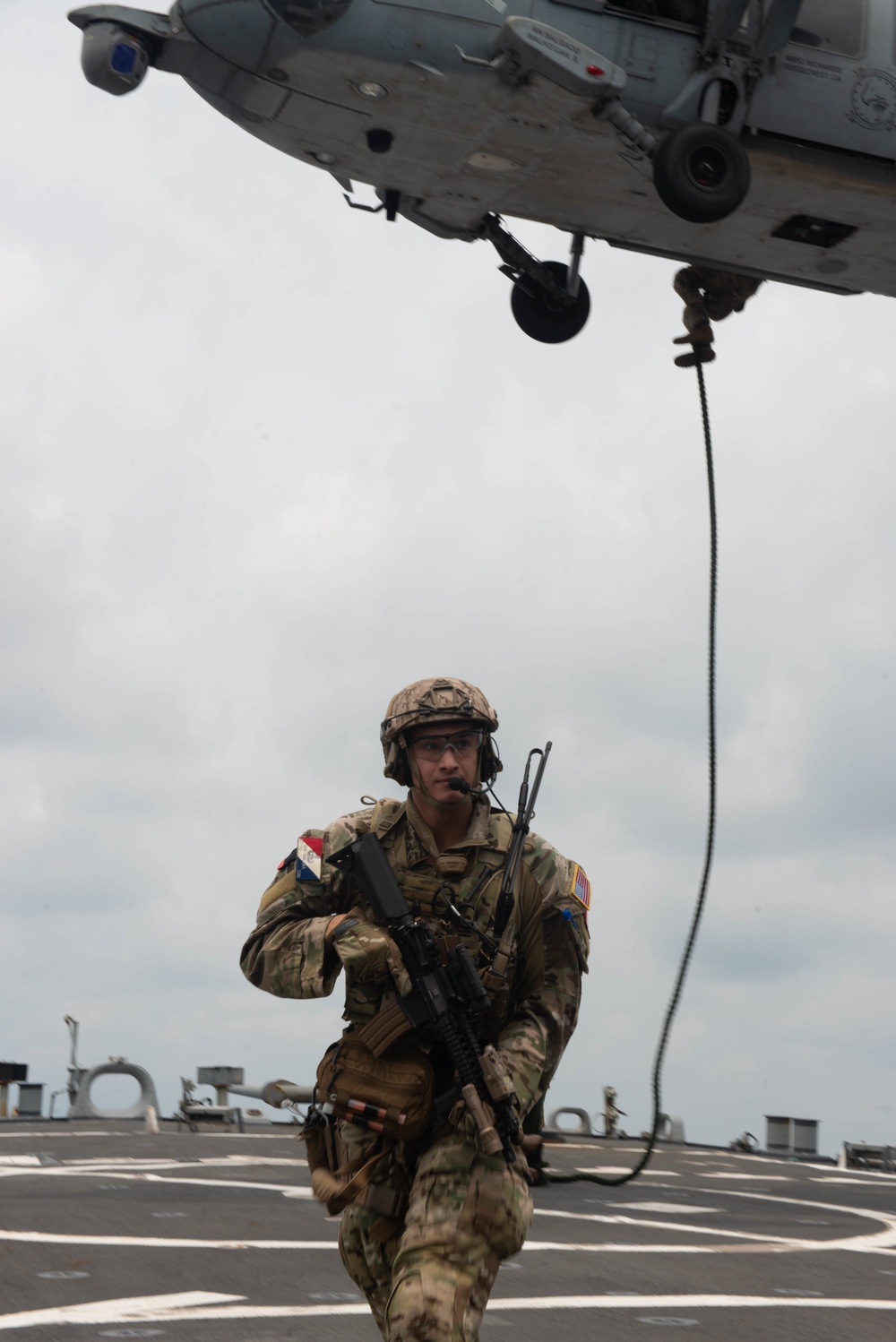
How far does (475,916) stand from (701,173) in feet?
26.9

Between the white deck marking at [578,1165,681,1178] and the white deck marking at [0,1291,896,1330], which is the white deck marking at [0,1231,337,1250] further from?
the white deck marking at [578,1165,681,1178]

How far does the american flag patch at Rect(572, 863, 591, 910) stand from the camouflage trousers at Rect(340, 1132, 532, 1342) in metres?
0.95

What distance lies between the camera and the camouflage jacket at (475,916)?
5.21m

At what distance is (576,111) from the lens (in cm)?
1148

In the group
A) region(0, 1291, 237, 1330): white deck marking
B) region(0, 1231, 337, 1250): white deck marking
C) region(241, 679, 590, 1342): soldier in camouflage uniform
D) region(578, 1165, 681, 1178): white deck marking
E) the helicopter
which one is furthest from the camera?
region(578, 1165, 681, 1178): white deck marking

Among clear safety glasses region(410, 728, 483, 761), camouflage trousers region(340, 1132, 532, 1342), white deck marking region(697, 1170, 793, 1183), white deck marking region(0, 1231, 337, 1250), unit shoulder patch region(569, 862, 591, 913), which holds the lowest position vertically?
white deck marking region(0, 1231, 337, 1250)

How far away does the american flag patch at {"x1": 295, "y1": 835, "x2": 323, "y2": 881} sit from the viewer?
532 cm

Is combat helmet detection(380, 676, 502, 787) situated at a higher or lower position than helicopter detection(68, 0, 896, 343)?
lower

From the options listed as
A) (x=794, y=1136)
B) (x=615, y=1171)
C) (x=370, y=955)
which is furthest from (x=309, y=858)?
(x=794, y=1136)

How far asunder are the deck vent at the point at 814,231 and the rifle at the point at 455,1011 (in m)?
9.35

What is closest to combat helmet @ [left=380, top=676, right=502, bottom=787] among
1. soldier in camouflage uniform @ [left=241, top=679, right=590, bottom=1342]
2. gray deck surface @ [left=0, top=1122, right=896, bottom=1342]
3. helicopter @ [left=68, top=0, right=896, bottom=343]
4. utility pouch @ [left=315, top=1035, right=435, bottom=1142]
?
soldier in camouflage uniform @ [left=241, top=679, right=590, bottom=1342]

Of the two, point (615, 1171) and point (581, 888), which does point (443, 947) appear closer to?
point (581, 888)

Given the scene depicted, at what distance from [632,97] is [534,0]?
1082mm

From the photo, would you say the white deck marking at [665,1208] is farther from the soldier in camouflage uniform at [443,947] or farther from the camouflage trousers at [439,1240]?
the camouflage trousers at [439,1240]
